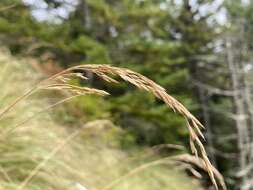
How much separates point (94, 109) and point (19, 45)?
4190mm

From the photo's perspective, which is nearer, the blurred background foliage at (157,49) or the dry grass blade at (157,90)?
the dry grass blade at (157,90)

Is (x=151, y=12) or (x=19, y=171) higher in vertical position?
(x=19, y=171)

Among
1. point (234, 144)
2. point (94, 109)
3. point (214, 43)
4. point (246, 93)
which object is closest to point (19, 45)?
point (94, 109)

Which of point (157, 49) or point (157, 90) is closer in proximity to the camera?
point (157, 90)

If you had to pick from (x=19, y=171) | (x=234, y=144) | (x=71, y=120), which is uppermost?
(x=19, y=171)

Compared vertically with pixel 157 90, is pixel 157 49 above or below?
below

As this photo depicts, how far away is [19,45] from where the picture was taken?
1130 cm

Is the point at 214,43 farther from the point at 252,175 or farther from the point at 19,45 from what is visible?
the point at 19,45

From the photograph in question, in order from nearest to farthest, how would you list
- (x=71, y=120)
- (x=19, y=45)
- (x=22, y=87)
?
(x=22, y=87) < (x=71, y=120) < (x=19, y=45)

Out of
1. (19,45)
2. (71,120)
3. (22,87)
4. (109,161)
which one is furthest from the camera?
(19,45)

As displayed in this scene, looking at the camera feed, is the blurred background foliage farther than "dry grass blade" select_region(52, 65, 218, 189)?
Yes

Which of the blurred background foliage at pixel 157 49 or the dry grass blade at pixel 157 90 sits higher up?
the dry grass blade at pixel 157 90

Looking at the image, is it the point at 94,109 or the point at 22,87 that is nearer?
the point at 22,87

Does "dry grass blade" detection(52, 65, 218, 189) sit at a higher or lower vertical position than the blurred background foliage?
higher
